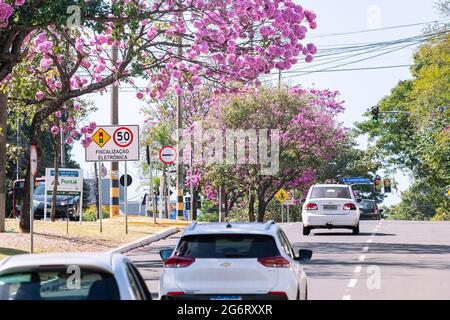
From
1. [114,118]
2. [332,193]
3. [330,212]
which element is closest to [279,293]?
[330,212]

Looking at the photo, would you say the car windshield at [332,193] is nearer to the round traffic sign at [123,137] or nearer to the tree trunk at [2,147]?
the round traffic sign at [123,137]

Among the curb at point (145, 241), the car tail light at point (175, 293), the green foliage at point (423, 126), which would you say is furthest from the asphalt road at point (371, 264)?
the green foliage at point (423, 126)

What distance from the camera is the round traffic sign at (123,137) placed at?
113 feet

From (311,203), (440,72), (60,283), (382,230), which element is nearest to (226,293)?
(60,283)

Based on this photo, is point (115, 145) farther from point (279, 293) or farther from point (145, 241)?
point (279, 293)

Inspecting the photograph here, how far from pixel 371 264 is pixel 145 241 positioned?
988 cm

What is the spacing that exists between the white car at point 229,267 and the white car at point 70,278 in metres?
2.78

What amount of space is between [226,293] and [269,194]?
180 feet

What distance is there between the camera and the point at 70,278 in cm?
951

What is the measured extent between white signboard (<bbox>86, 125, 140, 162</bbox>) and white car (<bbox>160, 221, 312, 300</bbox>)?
2142 cm

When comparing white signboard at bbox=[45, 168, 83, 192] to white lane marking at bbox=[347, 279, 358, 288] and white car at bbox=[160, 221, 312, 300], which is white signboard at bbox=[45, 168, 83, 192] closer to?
white lane marking at bbox=[347, 279, 358, 288]

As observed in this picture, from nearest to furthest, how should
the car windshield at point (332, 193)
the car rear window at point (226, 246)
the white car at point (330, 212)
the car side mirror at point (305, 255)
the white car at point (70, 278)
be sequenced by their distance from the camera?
the white car at point (70, 278)
the car rear window at point (226, 246)
the car side mirror at point (305, 255)
the white car at point (330, 212)
the car windshield at point (332, 193)

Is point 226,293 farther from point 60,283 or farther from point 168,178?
point 168,178

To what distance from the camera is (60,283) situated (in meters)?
9.63
